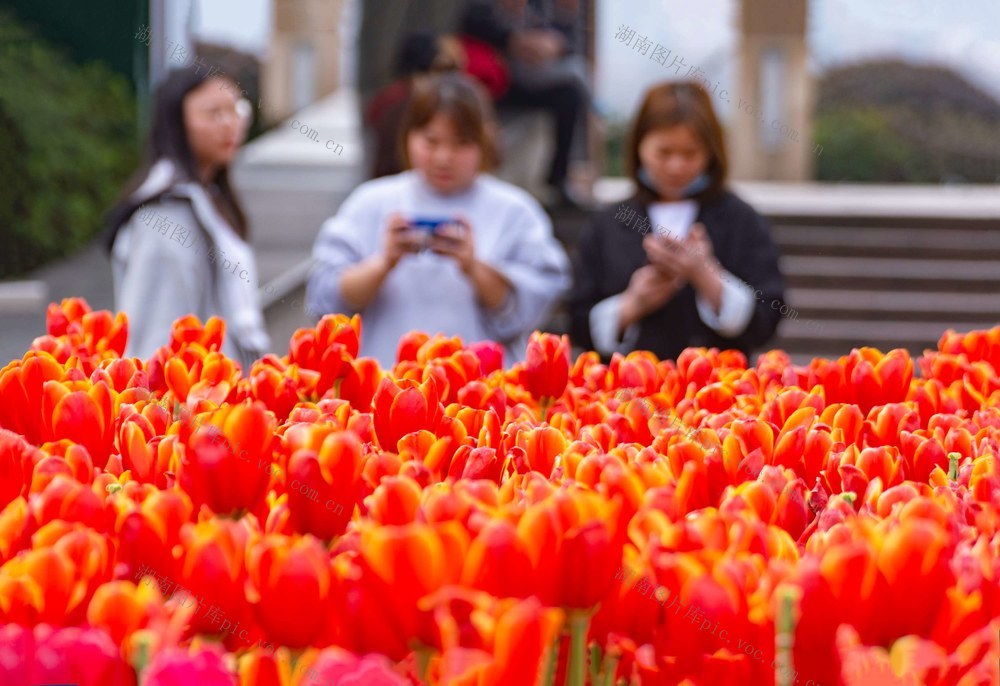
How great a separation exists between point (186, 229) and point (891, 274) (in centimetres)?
706

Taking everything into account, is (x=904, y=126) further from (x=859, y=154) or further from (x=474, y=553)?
(x=474, y=553)

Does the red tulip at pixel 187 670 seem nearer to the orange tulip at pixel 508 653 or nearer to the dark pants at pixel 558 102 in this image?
the orange tulip at pixel 508 653

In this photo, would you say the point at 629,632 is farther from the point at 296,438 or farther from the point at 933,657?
the point at 296,438

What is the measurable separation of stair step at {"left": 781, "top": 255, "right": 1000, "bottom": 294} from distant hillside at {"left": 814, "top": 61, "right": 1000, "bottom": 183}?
10801mm

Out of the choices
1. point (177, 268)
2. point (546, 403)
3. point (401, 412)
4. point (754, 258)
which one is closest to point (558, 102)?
point (754, 258)

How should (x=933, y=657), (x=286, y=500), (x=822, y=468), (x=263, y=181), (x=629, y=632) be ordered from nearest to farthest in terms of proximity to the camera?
(x=933, y=657) < (x=629, y=632) < (x=286, y=500) < (x=822, y=468) < (x=263, y=181)

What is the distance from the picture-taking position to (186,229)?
4430 mm

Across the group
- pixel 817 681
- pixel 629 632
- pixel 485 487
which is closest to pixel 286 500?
pixel 485 487

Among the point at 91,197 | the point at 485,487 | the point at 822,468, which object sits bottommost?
the point at 91,197

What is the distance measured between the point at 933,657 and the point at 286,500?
662 millimetres

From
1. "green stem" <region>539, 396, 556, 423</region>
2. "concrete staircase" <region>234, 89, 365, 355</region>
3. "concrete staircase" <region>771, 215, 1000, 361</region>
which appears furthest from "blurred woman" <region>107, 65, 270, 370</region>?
"concrete staircase" <region>771, 215, 1000, 361</region>

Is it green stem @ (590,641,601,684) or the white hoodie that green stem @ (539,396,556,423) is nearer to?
green stem @ (590,641,601,684)

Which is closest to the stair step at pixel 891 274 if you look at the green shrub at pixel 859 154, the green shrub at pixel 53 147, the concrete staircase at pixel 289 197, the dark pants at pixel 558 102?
the dark pants at pixel 558 102

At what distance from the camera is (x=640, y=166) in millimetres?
4629
